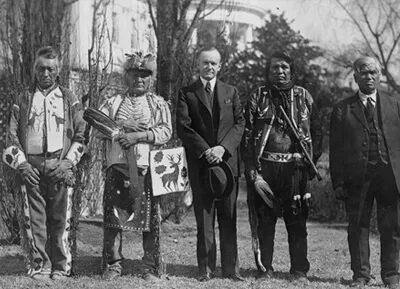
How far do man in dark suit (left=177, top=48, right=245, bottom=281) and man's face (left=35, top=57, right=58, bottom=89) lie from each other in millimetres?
1264

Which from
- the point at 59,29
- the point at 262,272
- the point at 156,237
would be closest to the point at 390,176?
the point at 262,272

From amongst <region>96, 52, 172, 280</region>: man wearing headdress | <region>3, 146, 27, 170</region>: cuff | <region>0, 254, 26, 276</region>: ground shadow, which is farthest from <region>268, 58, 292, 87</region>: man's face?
<region>0, 254, 26, 276</region>: ground shadow

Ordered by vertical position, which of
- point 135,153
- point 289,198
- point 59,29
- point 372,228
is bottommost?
point 372,228

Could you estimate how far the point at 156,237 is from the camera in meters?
7.26

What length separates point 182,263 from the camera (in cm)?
851

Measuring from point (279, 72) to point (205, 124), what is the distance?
88 cm

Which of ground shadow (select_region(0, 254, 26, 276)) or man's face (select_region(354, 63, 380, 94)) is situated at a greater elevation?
man's face (select_region(354, 63, 380, 94))

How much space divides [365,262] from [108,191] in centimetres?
261

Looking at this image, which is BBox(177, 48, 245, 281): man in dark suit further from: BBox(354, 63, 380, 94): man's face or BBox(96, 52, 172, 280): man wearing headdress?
BBox(354, 63, 380, 94): man's face

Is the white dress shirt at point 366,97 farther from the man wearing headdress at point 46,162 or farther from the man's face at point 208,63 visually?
the man wearing headdress at point 46,162

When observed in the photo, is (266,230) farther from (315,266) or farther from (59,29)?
(59,29)

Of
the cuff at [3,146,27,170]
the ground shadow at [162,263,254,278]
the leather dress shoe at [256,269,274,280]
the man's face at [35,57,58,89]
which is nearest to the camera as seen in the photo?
the cuff at [3,146,27,170]

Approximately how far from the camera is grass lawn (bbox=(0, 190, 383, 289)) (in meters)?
7.05

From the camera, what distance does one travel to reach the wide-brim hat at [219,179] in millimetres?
7125
